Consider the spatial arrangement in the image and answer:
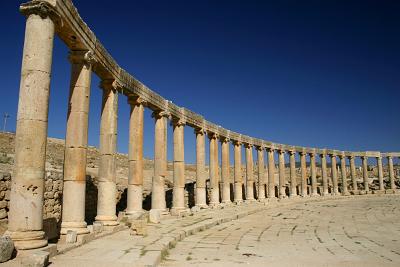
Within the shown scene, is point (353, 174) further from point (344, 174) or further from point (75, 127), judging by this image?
point (75, 127)

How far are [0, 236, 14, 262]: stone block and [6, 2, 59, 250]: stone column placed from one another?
650mm

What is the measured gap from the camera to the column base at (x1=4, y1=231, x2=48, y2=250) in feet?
30.2

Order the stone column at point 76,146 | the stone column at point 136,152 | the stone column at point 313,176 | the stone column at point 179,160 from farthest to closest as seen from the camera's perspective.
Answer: the stone column at point 313,176
the stone column at point 179,160
the stone column at point 136,152
the stone column at point 76,146

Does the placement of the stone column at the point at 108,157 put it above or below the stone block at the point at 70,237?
above

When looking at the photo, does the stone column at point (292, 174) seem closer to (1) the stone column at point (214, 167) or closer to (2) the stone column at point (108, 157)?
(1) the stone column at point (214, 167)

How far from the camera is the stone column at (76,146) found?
41.5 ft

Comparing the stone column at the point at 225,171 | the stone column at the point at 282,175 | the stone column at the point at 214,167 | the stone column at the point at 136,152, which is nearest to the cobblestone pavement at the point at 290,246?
the stone column at the point at 136,152

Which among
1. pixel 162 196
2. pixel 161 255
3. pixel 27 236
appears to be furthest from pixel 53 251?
pixel 162 196

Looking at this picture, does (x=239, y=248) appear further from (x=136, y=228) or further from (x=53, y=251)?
(x=53, y=251)

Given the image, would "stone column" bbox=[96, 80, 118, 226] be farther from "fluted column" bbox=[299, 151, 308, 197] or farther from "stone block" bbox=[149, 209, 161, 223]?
"fluted column" bbox=[299, 151, 308, 197]

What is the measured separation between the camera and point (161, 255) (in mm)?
10516

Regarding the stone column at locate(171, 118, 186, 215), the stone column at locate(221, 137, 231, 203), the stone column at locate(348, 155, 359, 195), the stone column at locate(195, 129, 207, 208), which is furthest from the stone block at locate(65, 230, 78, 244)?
the stone column at locate(348, 155, 359, 195)

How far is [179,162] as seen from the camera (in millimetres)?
25422

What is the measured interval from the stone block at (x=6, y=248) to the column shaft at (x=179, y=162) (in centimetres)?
1601
